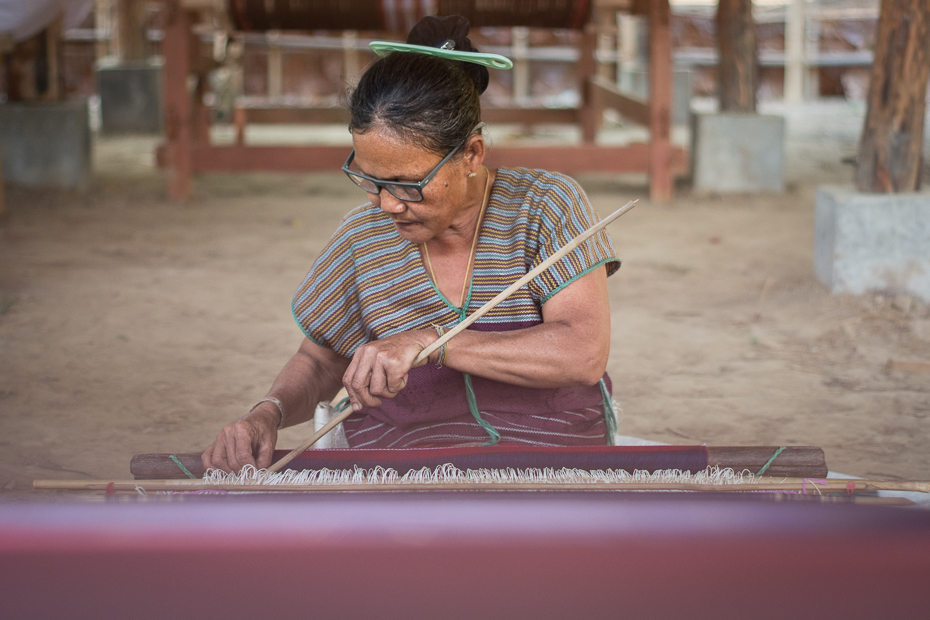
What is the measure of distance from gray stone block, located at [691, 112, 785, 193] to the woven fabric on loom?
5.48 m

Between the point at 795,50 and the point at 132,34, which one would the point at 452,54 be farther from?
the point at 795,50

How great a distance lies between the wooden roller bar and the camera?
1.48 m

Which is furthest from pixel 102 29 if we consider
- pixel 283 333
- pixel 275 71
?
pixel 283 333

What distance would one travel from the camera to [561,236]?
163 centimetres

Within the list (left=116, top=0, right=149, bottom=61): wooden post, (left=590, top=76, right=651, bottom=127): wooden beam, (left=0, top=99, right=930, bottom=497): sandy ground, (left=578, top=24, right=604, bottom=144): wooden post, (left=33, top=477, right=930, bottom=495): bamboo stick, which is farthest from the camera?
(left=116, top=0, right=149, bottom=61): wooden post

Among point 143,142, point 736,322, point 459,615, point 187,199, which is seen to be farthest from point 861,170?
point 143,142

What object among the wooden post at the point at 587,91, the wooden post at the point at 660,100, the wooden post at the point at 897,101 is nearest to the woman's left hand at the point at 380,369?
the wooden post at the point at 897,101

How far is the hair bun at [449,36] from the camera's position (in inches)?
60.8

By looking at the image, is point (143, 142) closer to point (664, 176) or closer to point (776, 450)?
point (664, 176)

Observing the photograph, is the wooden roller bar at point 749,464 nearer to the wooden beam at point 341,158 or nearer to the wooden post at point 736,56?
the wooden beam at point 341,158

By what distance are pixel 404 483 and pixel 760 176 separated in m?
5.91

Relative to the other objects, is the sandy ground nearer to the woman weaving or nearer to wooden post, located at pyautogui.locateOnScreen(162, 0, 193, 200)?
wooden post, located at pyautogui.locateOnScreen(162, 0, 193, 200)

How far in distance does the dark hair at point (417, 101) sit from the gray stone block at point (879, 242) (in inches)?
114

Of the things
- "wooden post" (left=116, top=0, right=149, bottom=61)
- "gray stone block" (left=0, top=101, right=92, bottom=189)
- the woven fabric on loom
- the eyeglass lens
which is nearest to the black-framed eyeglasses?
the eyeglass lens
